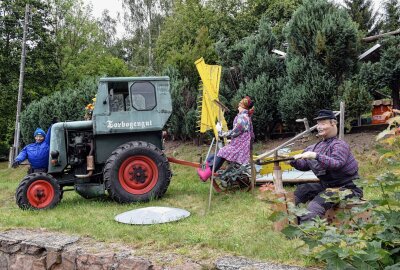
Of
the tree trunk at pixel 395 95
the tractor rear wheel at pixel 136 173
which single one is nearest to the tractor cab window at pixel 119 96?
the tractor rear wheel at pixel 136 173

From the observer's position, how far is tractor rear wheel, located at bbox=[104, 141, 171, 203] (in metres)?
6.40

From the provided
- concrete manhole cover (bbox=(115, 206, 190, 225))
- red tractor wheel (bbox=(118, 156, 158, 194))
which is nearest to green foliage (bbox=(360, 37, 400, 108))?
red tractor wheel (bbox=(118, 156, 158, 194))

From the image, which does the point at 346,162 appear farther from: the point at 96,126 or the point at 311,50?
the point at 311,50

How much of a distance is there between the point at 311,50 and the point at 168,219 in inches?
229

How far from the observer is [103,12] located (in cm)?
3816

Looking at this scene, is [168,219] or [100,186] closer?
[168,219]

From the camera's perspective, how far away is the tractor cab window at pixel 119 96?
271 inches

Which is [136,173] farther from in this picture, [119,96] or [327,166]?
[327,166]

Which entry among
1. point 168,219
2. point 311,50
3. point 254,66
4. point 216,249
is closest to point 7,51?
point 254,66

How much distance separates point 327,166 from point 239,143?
9.21 feet

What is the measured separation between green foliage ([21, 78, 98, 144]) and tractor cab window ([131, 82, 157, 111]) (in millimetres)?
8742

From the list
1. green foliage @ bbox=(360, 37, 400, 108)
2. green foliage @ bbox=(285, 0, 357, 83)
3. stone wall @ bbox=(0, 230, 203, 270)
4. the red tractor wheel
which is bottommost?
stone wall @ bbox=(0, 230, 203, 270)

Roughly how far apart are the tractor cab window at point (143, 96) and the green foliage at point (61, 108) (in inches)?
344

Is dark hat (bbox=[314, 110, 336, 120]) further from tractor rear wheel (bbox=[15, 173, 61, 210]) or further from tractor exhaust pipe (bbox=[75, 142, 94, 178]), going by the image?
tractor rear wheel (bbox=[15, 173, 61, 210])
